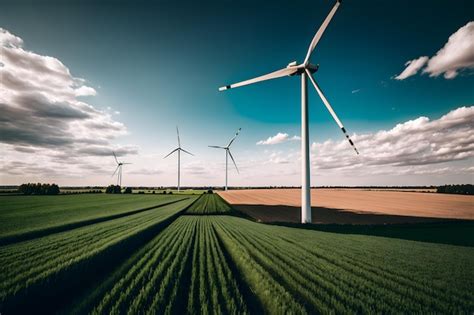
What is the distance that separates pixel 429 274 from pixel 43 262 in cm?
1612

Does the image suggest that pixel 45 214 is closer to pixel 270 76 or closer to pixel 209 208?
pixel 209 208

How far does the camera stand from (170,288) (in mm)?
7219

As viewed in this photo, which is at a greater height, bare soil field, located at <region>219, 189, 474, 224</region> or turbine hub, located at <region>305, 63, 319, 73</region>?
turbine hub, located at <region>305, 63, 319, 73</region>

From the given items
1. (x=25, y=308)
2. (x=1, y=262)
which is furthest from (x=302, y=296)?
(x=1, y=262)

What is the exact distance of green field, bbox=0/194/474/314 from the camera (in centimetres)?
623

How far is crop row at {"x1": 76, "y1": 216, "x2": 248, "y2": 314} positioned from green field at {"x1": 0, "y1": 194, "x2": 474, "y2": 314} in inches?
1.2

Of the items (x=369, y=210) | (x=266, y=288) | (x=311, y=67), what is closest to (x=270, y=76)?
(x=311, y=67)

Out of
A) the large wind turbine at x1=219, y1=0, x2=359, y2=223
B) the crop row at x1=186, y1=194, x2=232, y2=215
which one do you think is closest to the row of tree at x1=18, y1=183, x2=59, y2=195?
the crop row at x1=186, y1=194, x2=232, y2=215

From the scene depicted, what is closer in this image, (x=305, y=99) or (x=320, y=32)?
(x=320, y=32)

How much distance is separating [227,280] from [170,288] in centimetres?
198

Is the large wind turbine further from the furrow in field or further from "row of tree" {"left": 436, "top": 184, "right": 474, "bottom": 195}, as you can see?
"row of tree" {"left": 436, "top": 184, "right": 474, "bottom": 195}

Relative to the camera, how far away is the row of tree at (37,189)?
86.2 meters

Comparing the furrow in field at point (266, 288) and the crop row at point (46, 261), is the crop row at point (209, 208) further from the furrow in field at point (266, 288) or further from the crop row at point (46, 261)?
the furrow in field at point (266, 288)

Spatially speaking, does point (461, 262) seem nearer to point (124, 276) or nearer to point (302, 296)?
point (302, 296)
